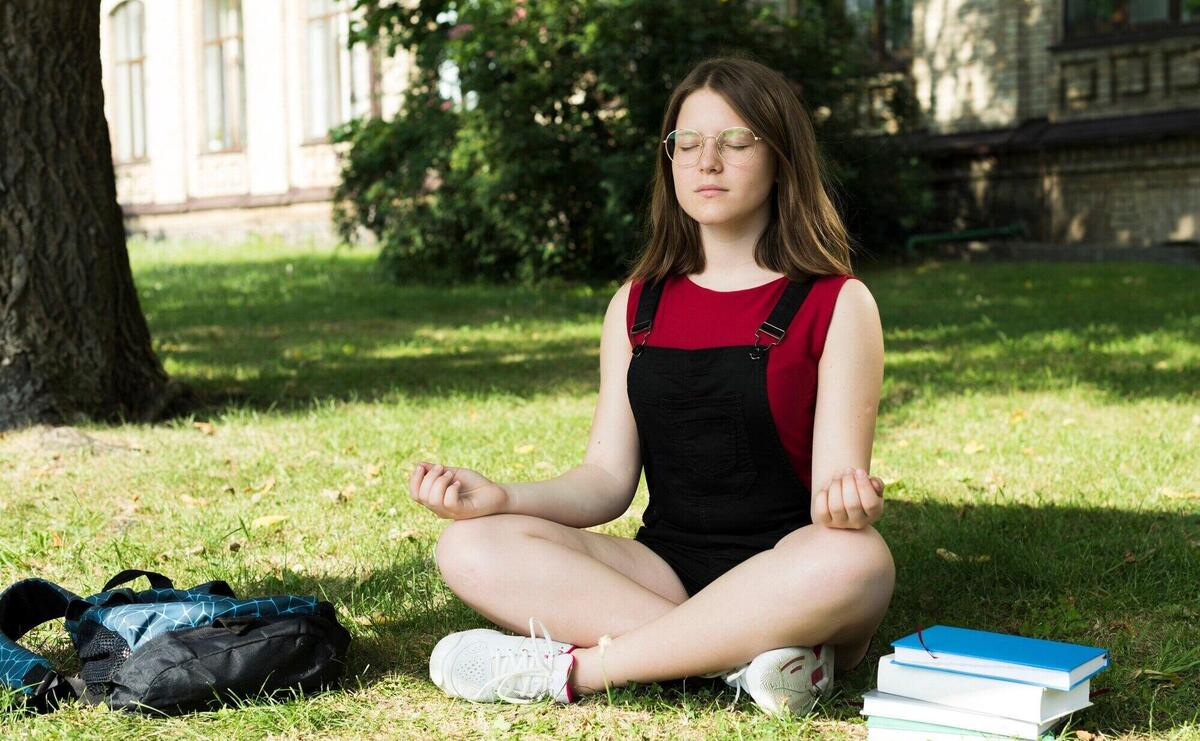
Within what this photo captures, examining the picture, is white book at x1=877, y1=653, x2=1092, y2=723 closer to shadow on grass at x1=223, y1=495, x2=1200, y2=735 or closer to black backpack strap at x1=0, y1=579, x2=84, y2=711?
shadow on grass at x1=223, y1=495, x2=1200, y2=735

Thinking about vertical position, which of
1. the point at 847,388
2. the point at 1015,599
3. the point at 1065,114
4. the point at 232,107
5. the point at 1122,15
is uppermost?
the point at 1122,15

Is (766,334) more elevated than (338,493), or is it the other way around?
(766,334)

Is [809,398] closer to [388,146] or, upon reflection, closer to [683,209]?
[683,209]

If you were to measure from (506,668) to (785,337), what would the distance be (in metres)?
0.94

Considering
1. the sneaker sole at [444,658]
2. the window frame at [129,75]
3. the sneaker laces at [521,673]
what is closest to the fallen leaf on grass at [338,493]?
the sneaker sole at [444,658]

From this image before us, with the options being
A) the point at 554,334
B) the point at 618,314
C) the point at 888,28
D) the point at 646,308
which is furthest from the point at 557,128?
the point at 646,308

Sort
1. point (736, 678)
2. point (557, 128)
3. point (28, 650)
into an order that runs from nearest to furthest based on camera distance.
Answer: point (736, 678)
point (28, 650)
point (557, 128)

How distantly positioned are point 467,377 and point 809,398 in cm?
536

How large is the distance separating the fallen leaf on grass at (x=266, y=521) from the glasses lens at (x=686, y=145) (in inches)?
88.4

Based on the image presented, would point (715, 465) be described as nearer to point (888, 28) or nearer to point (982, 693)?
point (982, 693)

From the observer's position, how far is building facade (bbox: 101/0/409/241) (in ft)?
80.7

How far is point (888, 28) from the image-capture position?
1828cm

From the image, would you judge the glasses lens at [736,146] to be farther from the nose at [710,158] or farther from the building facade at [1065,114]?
the building facade at [1065,114]

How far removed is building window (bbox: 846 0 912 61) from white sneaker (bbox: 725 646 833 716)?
1597 cm
